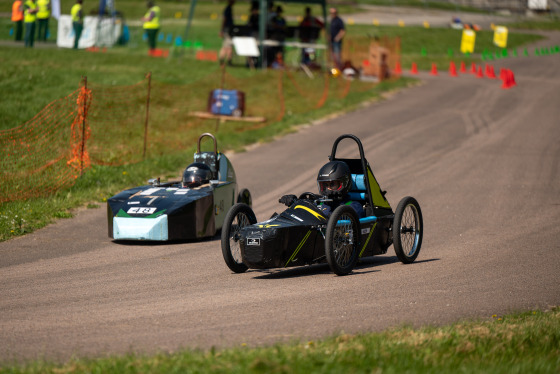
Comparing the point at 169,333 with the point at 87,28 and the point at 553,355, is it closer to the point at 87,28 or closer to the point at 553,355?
the point at 553,355

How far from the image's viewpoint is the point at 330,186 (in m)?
9.87

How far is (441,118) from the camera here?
80.7ft

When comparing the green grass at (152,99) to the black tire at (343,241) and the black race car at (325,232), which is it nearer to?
the black race car at (325,232)

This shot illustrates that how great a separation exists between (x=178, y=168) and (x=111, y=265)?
786 cm

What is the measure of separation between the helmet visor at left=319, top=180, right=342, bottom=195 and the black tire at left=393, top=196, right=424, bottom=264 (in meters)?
0.82

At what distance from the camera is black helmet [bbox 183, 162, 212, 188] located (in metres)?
12.4

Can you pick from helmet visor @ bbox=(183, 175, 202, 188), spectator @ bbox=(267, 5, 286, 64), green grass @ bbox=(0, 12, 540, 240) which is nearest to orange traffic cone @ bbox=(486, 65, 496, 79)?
green grass @ bbox=(0, 12, 540, 240)

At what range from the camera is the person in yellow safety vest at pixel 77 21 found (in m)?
32.5

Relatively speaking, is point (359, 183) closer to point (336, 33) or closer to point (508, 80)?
point (336, 33)

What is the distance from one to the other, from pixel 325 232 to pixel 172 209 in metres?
3.07

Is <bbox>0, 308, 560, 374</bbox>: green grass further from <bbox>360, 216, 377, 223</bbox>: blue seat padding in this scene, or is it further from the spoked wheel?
<bbox>360, 216, 377, 223</bbox>: blue seat padding

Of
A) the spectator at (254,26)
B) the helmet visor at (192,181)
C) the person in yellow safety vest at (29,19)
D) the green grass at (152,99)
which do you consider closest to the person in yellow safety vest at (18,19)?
the person in yellow safety vest at (29,19)

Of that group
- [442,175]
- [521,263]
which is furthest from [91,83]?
[521,263]

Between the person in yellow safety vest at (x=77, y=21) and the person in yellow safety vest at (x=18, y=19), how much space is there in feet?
7.21
